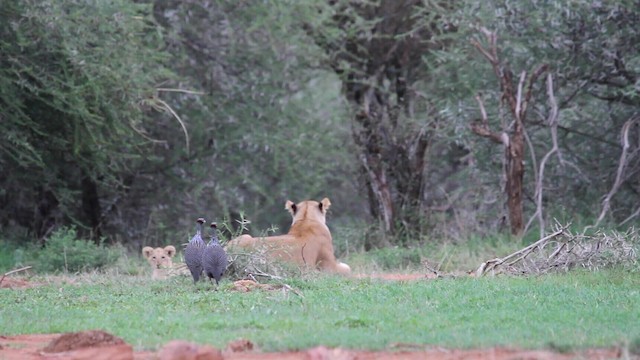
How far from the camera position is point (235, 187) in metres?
21.9

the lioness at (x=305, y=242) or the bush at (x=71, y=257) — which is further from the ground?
the lioness at (x=305, y=242)

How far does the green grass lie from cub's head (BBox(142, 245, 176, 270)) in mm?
2189

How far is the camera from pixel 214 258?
11.0m

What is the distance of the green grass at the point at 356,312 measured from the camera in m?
7.79

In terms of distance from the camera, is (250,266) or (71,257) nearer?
(250,266)

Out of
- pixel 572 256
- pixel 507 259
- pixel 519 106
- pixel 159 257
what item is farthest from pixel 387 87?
pixel 572 256

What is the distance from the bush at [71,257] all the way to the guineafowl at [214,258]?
4.07m

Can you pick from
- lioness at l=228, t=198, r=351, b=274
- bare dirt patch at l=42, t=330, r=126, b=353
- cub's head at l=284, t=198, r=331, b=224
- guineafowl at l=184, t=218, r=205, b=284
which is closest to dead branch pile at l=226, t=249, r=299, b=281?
lioness at l=228, t=198, r=351, b=274

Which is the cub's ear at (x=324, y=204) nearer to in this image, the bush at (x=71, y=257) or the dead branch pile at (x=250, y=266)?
the dead branch pile at (x=250, y=266)

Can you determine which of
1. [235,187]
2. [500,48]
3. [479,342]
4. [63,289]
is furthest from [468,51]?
[479,342]

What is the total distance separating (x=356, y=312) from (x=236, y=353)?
1.88m

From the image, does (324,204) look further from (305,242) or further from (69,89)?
(69,89)

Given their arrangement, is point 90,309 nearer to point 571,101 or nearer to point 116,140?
point 116,140

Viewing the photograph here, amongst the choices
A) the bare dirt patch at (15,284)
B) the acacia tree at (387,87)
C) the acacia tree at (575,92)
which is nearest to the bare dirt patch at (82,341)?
the bare dirt patch at (15,284)
